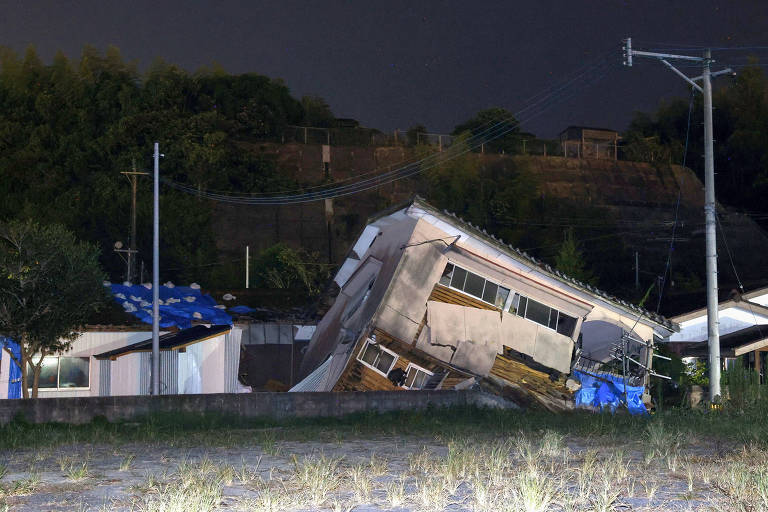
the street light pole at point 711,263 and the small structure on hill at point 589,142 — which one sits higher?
the small structure on hill at point 589,142

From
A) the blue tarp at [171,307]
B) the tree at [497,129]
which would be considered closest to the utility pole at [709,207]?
the blue tarp at [171,307]

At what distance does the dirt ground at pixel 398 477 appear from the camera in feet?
26.2

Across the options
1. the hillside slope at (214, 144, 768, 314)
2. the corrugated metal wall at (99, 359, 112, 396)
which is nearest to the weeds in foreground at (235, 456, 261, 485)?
the corrugated metal wall at (99, 359, 112, 396)

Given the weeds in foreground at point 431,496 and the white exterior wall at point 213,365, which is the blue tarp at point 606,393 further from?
the weeds in foreground at point 431,496

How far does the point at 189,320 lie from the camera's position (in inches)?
1100

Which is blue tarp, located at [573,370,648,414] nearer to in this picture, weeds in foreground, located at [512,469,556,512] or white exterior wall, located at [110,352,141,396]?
white exterior wall, located at [110,352,141,396]

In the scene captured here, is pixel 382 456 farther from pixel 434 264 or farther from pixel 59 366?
pixel 59 366

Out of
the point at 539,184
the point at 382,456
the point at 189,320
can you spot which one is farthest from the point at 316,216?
the point at 382,456

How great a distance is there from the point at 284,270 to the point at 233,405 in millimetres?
34245

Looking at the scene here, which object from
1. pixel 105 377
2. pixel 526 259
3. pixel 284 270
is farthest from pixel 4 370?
pixel 284 270

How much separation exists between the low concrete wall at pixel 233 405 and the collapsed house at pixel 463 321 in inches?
136

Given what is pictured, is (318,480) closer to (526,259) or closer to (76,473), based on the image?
(76,473)

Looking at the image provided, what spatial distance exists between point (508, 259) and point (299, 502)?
18.0m

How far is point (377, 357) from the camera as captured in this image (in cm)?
2377
